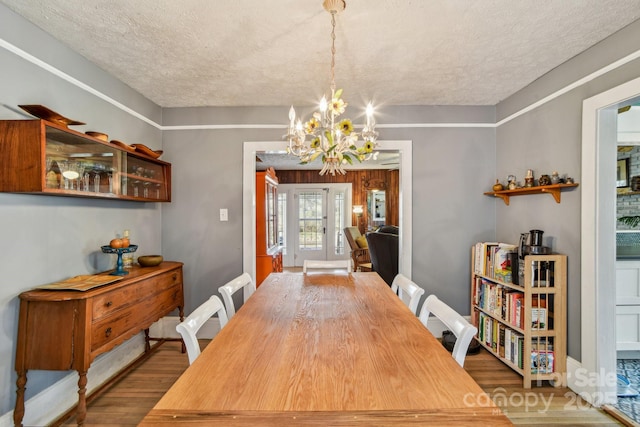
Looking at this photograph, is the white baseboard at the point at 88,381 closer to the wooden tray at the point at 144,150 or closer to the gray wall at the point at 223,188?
the gray wall at the point at 223,188

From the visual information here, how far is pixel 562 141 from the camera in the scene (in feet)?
7.75

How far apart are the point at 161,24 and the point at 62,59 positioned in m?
0.79

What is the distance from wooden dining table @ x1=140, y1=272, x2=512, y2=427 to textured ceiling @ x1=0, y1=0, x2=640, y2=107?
63.5 inches

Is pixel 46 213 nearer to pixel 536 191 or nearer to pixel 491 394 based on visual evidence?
pixel 491 394

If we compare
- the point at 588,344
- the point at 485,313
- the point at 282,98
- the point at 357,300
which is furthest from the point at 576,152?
the point at 282,98

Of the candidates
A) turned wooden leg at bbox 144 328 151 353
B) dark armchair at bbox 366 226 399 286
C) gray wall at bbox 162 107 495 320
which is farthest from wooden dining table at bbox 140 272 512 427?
dark armchair at bbox 366 226 399 286

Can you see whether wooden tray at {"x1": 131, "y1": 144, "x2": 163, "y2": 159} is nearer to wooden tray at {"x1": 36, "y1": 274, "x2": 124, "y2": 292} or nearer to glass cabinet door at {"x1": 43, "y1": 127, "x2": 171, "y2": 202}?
glass cabinet door at {"x1": 43, "y1": 127, "x2": 171, "y2": 202}

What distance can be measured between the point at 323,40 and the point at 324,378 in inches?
74.9

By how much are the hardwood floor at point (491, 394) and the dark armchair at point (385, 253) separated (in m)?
1.46

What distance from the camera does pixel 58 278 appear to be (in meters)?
2.03

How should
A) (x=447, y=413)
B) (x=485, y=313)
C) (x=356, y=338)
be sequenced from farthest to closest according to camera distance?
(x=485, y=313), (x=356, y=338), (x=447, y=413)

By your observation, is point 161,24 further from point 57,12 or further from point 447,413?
point 447,413

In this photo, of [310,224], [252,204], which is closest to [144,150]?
[252,204]

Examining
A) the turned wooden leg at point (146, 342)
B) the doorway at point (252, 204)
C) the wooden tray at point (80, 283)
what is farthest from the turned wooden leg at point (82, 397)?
the doorway at point (252, 204)
